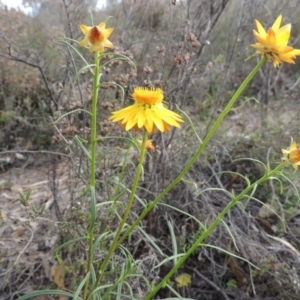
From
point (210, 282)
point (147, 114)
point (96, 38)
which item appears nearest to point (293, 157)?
point (147, 114)

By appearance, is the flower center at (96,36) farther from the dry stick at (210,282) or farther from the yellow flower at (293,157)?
the dry stick at (210,282)

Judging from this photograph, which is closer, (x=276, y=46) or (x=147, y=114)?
(x=276, y=46)

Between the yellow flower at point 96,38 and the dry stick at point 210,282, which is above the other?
the yellow flower at point 96,38

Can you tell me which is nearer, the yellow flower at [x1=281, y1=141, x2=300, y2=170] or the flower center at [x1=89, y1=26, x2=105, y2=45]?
the flower center at [x1=89, y1=26, x2=105, y2=45]

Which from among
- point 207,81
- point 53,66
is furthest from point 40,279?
point 207,81

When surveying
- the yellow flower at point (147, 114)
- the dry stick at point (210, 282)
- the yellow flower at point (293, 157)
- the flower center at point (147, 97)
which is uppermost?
the flower center at point (147, 97)

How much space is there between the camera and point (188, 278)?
2.38 meters

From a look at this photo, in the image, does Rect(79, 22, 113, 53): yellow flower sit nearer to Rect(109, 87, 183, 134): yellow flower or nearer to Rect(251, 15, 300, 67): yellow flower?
Rect(109, 87, 183, 134): yellow flower

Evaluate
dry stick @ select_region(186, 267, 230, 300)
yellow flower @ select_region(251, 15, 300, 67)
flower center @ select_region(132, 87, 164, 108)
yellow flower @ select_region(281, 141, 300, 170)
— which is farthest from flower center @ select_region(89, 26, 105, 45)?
dry stick @ select_region(186, 267, 230, 300)

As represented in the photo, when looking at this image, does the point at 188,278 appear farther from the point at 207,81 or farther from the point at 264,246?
the point at 207,81

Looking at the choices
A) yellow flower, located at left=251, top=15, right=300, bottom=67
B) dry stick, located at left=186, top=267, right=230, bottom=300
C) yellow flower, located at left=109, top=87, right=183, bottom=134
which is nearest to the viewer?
yellow flower, located at left=251, top=15, right=300, bottom=67

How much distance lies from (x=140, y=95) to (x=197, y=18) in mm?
1447

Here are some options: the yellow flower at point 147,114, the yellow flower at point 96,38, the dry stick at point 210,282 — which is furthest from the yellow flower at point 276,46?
the dry stick at point 210,282

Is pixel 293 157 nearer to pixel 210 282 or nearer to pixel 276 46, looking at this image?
pixel 276 46
